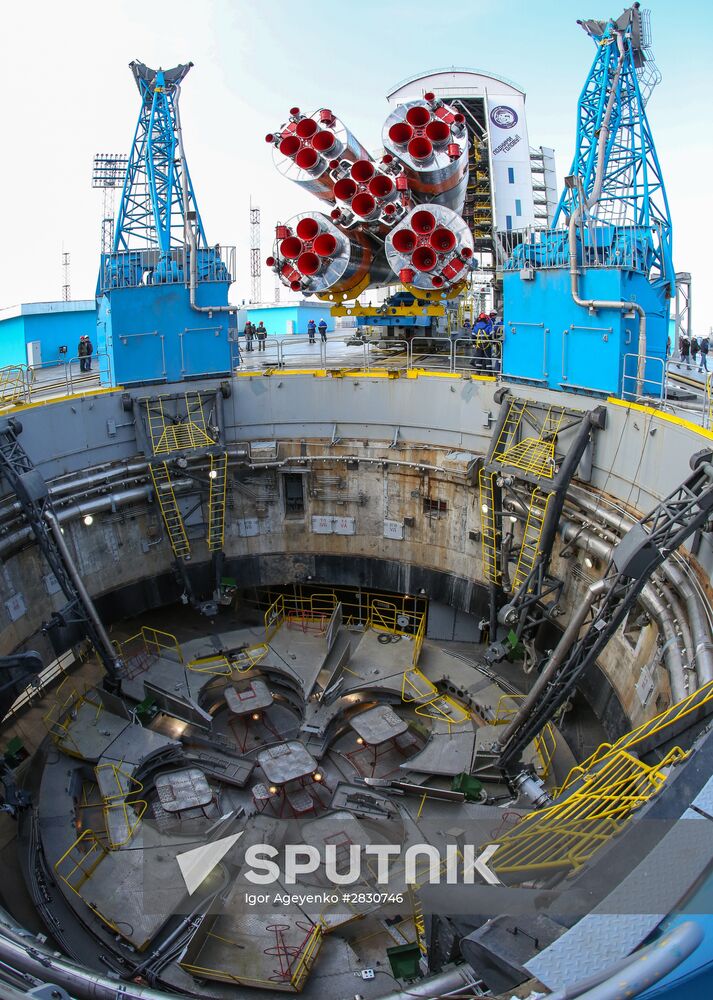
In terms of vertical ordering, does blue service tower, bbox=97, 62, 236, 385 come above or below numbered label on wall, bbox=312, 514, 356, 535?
above

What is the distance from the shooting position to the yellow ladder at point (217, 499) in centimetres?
2050

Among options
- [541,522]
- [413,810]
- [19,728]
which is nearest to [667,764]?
[413,810]

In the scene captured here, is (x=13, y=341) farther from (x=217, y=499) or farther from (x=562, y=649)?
(x=562, y=649)

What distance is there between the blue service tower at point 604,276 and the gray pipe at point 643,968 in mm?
11489

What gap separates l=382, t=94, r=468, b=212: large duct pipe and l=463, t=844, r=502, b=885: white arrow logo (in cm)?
1613

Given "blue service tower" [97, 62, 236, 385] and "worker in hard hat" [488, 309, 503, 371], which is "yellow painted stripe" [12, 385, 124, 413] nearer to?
"blue service tower" [97, 62, 236, 385]

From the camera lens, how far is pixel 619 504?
14930 mm

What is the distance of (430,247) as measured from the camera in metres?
18.5

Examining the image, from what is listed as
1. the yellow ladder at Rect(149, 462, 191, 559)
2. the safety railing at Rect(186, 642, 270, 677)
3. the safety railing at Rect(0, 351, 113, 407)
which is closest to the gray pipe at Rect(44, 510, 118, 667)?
the safety railing at Rect(186, 642, 270, 677)

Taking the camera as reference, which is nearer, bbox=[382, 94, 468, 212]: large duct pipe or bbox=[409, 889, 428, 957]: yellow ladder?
bbox=[409, 889, 428, 957]: yellow ladder

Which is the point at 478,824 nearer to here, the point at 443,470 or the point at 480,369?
the point at 443,470

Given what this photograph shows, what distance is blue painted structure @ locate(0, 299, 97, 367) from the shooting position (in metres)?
32.1

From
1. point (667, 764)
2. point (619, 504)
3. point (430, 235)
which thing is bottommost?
point (667, 764)

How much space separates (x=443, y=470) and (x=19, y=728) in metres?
11.7
